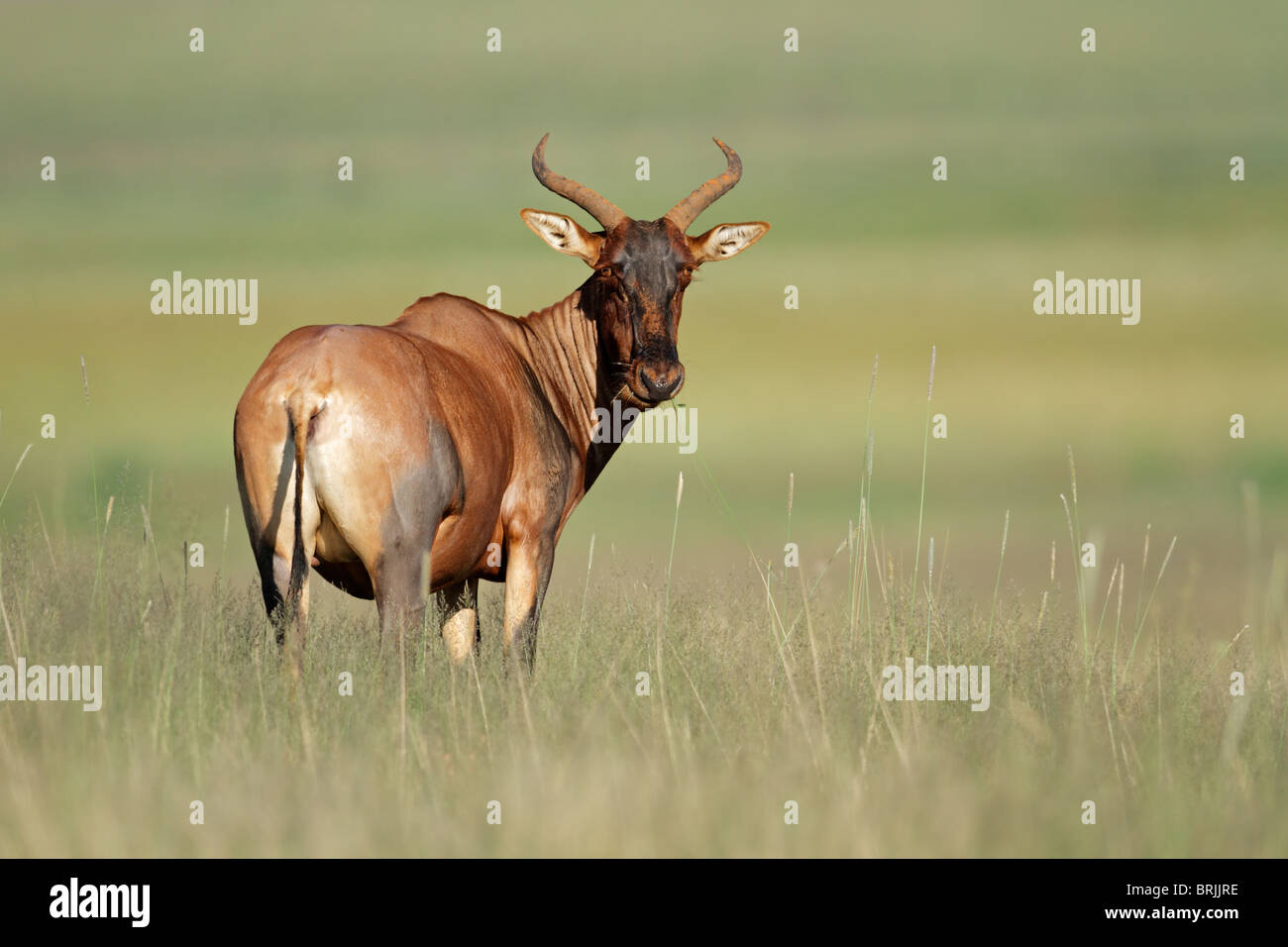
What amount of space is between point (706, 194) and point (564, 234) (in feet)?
3.94

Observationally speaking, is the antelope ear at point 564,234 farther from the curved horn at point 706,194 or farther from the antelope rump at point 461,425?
the curved horn at point 706,194

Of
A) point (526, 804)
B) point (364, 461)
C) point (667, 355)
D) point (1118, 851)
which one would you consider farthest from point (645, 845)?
point (667, 355)

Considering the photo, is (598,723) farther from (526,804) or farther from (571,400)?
(571,400)

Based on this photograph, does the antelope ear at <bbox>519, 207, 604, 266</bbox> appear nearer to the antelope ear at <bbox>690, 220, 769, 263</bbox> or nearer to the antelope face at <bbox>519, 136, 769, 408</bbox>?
the antelope face at <bbox>519, 136, 769, 408</bbox>

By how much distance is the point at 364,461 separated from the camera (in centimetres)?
752

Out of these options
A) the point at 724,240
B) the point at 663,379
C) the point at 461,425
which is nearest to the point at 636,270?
the point at 663,379

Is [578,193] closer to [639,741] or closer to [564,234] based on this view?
[564,234]

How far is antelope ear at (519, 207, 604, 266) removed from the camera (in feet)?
31.4

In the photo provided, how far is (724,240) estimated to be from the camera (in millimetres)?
10195

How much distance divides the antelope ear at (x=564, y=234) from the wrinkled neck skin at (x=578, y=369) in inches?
23.8

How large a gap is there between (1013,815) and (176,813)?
362 centimetres

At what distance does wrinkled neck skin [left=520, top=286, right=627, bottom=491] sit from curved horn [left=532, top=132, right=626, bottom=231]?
0.65 m

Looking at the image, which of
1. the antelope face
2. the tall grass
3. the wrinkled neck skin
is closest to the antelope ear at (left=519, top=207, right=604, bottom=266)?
the antelope face

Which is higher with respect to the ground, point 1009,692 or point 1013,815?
point 1009,692
